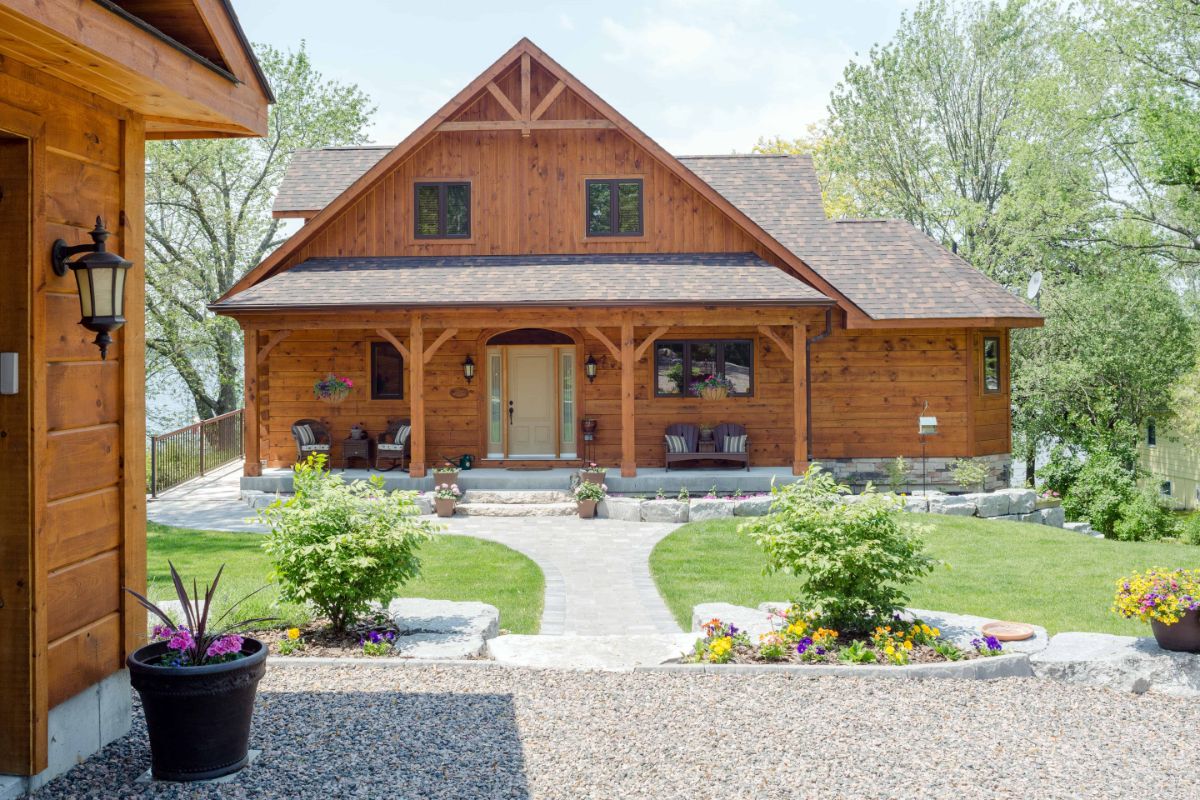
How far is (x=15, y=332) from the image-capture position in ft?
15.2

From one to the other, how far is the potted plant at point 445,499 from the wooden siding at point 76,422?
1003 cm

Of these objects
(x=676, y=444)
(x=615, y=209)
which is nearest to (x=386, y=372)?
(x=615, y=209)

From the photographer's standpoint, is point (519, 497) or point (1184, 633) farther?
point (519, 497)

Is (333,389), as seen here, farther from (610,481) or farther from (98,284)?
(98,284)

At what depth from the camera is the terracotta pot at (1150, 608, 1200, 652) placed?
266 inches

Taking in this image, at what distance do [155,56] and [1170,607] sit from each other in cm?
690

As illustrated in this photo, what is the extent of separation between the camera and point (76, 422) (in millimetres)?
4988

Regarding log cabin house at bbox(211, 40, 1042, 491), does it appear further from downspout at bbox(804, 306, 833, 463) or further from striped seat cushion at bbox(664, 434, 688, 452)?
striped seat cushion at bbox(664, 434, 688, 452)

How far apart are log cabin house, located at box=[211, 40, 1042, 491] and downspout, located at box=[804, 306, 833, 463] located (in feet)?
0.15

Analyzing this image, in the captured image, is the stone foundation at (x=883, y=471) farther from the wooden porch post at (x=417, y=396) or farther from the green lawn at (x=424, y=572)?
the green lawn at (x=424, y=572)

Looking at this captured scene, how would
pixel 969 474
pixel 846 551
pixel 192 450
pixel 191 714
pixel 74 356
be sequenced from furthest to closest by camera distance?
pixel 192 450
pixel 969 474
pixel 846 551
pixel 74 356
pixel 191 714

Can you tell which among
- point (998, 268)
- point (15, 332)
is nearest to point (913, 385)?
point (998, 268)

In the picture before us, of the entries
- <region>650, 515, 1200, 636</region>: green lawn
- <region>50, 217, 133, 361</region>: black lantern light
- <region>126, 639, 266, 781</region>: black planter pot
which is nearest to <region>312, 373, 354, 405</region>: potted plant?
<region>650, 515, 1200, 636</region>: green lawn

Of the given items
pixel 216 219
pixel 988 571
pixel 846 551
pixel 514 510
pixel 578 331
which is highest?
pixel 216 219
